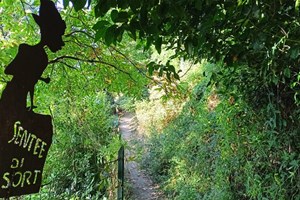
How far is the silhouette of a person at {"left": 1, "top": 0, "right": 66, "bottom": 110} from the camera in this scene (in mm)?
1254

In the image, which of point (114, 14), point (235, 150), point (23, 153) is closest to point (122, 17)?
point (114, 14)

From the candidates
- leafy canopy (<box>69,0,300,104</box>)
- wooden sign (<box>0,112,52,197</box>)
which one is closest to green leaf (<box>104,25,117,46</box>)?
leafy canopy (<box>69,0,300,104</box>)

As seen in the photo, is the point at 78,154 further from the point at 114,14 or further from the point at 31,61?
the point at 114,14

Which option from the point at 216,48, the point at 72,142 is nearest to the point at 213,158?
the point at 72,142

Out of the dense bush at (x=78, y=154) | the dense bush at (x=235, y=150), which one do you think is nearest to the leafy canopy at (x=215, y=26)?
the dense bush at (x=235, y=150)

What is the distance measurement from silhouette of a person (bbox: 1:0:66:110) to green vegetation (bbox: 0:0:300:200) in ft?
0.41

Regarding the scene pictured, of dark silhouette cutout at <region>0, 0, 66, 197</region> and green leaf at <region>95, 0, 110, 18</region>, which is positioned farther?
dark silhouette cutout at <region>0, 0, 66, 197</region>

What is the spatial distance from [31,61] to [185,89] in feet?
6.57

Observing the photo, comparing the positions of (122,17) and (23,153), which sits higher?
(122,17)

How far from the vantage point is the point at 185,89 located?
3.12 m

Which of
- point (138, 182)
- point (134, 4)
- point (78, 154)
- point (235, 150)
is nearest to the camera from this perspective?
point (134, 4)

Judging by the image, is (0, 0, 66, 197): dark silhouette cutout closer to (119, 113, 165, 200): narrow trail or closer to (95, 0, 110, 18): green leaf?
(95, 0, 110, 18): green leaf

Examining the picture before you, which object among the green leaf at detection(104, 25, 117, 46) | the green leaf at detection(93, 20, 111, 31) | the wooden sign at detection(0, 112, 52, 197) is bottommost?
the wooden sign at detection(0, 112, 52, 197)

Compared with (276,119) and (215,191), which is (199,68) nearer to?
(215,191)
